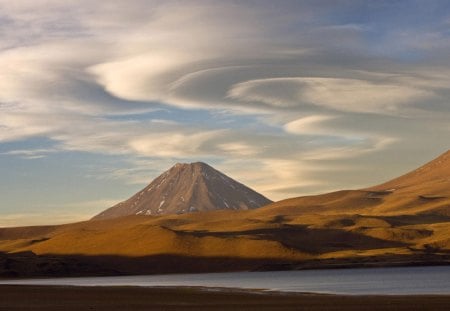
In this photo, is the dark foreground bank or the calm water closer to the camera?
the dark foreground bank

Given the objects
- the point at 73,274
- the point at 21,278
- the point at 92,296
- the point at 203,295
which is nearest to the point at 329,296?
the point at 203,295

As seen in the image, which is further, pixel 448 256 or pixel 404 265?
pixel 448 256

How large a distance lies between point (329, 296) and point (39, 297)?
2634cm

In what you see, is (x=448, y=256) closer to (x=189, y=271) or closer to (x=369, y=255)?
(x=369, y=255)

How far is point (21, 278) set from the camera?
157250 millimetres

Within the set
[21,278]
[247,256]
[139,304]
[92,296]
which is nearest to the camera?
[139,304]

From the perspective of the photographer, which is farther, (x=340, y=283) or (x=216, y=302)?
(x=340, y=283)

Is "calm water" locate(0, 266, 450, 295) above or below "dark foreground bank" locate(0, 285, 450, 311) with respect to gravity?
above

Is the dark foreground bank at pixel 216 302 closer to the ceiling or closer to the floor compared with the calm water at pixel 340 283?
closer to the floor

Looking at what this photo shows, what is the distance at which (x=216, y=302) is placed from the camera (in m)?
68.5

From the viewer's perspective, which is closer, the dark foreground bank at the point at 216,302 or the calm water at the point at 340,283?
the dark foreground bank at the point at 216,302

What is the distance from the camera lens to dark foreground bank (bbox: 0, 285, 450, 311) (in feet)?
198

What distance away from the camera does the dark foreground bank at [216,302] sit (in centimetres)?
6028

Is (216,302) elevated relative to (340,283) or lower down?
lower down
